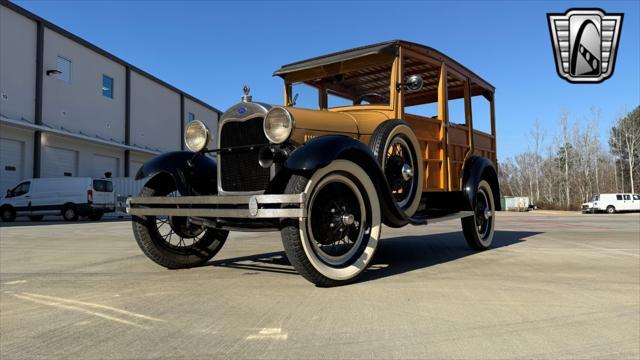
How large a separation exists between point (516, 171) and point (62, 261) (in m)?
67.8

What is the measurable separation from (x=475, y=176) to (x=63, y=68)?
23.4m

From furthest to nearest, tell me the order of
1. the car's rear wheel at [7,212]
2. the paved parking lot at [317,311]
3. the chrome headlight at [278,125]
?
the car's rear wheel at [7,212] → the chrome headlight at [278,125] → the paved parking lot at [317,311]

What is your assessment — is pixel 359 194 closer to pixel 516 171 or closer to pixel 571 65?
pixel 571 65

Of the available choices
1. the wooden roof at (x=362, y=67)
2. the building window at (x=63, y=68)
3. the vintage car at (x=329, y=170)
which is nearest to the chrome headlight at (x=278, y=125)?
the vintage car at (x=329, y=170)

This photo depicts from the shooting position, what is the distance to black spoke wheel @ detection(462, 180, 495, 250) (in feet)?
22.3

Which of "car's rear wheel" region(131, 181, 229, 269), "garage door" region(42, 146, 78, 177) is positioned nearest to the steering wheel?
"car's rear wheel" region(131, 181, 229, 269)

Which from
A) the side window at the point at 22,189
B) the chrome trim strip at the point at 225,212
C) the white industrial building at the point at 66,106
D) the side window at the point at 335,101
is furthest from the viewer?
the white industrial building at the point at 66,106

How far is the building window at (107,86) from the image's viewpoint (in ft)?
87.0

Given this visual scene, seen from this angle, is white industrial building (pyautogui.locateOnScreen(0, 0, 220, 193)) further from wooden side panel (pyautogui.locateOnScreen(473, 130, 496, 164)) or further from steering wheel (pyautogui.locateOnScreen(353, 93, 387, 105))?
→ wooden side panel (pyautogui.locateOnScreen(473, 130, 496, 164))

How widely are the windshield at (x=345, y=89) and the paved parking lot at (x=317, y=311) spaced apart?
2156 millimetres

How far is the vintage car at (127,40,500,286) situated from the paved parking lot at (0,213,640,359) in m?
0.43

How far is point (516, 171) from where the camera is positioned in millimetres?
65875

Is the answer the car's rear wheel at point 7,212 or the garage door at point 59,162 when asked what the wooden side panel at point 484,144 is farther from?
the garage door at point 59,162

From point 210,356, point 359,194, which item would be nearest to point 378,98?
point 359,194
